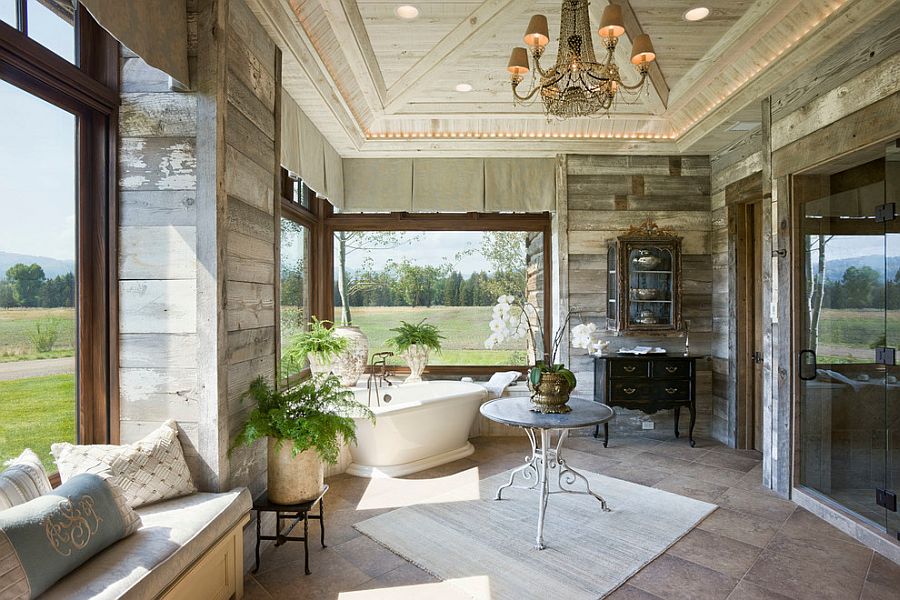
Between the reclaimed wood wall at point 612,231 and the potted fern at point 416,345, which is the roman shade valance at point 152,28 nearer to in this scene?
the potted fern at point 416,345

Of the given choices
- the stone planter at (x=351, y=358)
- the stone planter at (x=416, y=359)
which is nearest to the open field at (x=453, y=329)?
the stone planter at (x=416, y=359)

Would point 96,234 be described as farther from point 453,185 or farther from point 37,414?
point 453,185

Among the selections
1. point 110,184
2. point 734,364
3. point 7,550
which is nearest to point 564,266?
point 734,364

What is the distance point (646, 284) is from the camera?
195 inches

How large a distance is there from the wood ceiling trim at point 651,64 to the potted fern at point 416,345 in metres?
2.83

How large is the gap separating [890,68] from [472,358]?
12.7ft

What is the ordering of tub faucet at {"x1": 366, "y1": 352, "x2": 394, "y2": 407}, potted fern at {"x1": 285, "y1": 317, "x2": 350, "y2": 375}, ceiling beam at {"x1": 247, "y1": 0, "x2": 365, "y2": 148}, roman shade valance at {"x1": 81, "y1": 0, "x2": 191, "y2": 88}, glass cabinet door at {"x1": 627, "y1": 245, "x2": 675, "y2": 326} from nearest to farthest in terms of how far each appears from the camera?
1. roman shade valance at {"x1": 81, "y1": 0, "x2": 191, "y2": 88}
2. ceiling beam at {"x1": 247, "y1": 0, "x2": 365, "y2": 148}
3. potted fern at {"x1": 285, "y1": 317, "x2": 350, "y2": 375}
4. tub faucet at {"x1": 366, "y1": 352, "x2": 394, "y2": 407}
5. glass cabinet door at {"x1": 627, "y1": 245, "x2": 675, "y2": 326}

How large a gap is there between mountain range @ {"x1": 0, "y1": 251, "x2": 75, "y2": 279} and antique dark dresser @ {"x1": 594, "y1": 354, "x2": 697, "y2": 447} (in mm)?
4056

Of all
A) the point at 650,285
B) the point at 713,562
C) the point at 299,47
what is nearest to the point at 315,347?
the point at 299,47

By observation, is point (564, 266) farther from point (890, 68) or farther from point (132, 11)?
point (132, 11)

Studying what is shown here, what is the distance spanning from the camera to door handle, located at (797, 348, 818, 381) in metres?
3.42

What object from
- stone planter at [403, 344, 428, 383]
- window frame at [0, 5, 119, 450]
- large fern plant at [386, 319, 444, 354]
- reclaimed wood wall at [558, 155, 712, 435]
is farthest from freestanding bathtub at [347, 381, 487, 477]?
window frame at [0, 5, 119, 450]

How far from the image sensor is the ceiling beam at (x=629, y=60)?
3.37m

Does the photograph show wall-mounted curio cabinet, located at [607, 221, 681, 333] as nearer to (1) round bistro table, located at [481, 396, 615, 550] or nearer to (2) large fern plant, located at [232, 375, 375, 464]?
(1) round bistro table, located at [481, 396, 615, 550]
